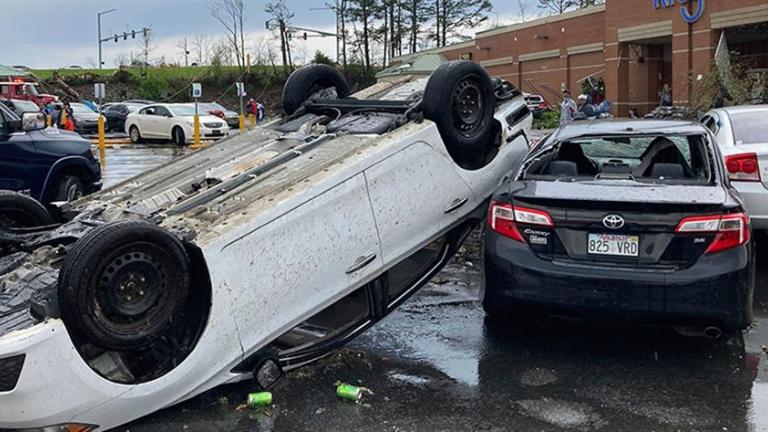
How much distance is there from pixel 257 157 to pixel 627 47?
103 ft

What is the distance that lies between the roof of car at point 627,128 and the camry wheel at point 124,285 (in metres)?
3.02

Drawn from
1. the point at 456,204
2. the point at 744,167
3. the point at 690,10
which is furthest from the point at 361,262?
the point at 690,10

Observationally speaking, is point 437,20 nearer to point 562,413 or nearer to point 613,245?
point 613,245

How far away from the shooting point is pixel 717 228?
4.24 m

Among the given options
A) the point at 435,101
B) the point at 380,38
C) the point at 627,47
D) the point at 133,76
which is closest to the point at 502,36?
the point at 627,47

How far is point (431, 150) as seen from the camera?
4.82 m

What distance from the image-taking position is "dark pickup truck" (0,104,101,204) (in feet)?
29.3

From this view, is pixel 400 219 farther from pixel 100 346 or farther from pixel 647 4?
pixel 647 4

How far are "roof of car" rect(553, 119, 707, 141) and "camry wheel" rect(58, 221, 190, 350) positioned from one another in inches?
119

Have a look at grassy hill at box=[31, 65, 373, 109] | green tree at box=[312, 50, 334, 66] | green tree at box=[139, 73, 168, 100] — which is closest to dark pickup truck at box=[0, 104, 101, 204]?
grassy hill at box=[31, 65, 373, 109]

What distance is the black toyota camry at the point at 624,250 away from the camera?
425cm

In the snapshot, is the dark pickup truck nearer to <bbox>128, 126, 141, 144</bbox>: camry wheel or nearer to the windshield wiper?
the windshield wiper

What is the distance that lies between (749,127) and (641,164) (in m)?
2.18

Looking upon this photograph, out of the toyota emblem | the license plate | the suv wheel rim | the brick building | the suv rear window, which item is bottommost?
the license plate
